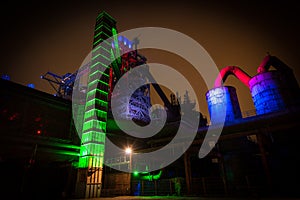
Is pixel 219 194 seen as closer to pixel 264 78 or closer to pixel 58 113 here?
pixel 58 113

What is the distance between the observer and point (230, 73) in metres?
30.5

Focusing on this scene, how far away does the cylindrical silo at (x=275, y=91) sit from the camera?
77.5 feet

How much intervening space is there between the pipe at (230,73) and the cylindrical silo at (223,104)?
156cm

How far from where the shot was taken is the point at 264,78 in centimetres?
2578

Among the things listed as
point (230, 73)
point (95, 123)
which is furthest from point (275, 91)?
point (95, 123)

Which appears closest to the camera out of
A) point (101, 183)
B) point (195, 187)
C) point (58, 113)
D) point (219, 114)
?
point (195, 187)

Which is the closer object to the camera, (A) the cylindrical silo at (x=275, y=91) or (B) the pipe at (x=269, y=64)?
(A) the cylindrical silo at (x=275, y=91)

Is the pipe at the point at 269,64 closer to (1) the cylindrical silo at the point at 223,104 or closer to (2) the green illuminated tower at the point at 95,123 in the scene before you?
(1) the cylindrical silo at the point at 223,104

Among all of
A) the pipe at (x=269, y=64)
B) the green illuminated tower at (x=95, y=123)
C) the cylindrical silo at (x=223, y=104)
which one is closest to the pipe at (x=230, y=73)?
the cylindrical silo at (x=223, y=104)

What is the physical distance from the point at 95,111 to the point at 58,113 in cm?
398

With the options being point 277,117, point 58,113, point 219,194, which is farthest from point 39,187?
point 277,117

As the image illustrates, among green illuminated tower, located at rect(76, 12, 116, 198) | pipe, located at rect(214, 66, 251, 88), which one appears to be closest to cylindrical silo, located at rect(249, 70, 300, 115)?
pipe, located at rect(214, 66, 251, 88)

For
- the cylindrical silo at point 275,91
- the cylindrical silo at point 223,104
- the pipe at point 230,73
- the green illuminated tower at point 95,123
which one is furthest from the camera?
the pipe at point 230,73

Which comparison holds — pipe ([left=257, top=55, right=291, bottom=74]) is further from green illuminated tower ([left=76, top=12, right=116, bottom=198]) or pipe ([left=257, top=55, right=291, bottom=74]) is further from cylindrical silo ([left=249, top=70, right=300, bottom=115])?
green illuminated tower ([left=76, top=12, right=116, bottom=198])
